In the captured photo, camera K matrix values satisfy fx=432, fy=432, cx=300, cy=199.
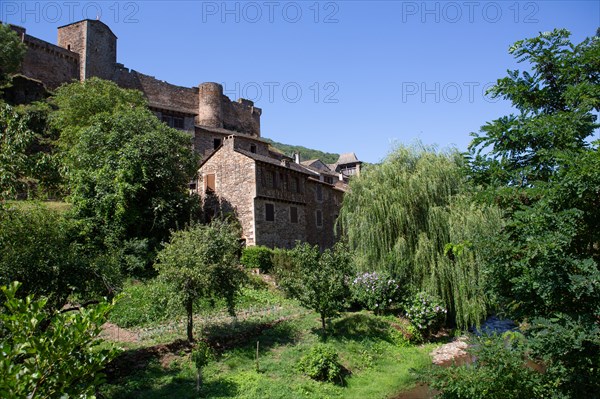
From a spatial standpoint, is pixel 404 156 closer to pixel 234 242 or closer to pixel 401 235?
pixel 401 235

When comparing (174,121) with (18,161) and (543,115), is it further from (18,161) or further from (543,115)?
(543,115)

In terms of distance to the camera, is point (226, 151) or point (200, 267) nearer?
point (200, 267)

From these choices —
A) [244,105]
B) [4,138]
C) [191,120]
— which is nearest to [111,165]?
[4,138]

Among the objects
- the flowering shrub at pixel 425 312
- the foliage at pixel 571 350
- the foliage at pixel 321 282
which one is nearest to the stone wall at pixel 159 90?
the foliage at pixel 321 282

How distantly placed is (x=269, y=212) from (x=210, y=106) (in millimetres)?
26338

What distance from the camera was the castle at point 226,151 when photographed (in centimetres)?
2789

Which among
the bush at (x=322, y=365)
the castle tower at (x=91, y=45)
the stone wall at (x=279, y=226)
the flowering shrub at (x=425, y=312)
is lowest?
the bush at (x=322, y=365)

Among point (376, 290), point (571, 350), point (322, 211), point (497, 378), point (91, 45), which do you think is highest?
point (91, 45)

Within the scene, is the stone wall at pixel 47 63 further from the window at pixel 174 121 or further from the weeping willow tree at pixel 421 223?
the weeping willow tree at pixel 421 223

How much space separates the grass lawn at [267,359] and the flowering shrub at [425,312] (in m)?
0.87

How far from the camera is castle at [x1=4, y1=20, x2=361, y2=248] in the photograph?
27.9 meters

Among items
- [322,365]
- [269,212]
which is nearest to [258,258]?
[269,212]

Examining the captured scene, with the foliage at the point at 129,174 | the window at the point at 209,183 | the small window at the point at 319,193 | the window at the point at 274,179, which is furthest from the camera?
the small window at the point at 319,193

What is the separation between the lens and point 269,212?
28.1m
